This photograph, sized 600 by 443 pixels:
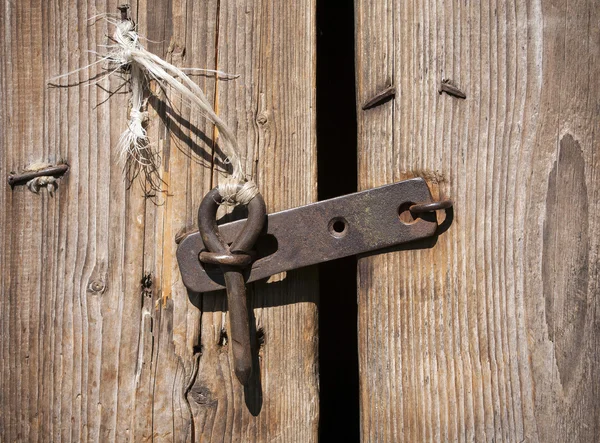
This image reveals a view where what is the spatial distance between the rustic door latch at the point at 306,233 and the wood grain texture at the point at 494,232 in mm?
38

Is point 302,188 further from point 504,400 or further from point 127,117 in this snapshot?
point 504,400

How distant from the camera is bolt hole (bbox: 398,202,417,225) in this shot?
0.70 meters

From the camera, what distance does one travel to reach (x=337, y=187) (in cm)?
104

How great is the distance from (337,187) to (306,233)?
361 mm

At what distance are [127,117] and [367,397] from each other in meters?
0.55

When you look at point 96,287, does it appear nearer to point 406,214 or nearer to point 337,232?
point 337,232

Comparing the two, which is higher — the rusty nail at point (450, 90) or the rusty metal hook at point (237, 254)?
the rusty nail at point (450, 90)

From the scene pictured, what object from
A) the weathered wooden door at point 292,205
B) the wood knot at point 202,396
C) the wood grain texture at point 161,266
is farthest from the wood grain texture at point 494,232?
the wood knot at point 202,396

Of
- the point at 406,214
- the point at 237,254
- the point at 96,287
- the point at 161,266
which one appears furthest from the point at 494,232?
the point at 96,287

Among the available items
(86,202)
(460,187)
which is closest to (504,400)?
(460,187)

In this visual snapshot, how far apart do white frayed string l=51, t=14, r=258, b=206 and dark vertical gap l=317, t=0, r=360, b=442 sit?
276mm

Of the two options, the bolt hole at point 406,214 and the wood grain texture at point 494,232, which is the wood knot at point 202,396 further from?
the bolt hole at point 406,214

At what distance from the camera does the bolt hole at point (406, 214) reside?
696 millimetres

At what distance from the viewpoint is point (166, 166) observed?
733 mm
